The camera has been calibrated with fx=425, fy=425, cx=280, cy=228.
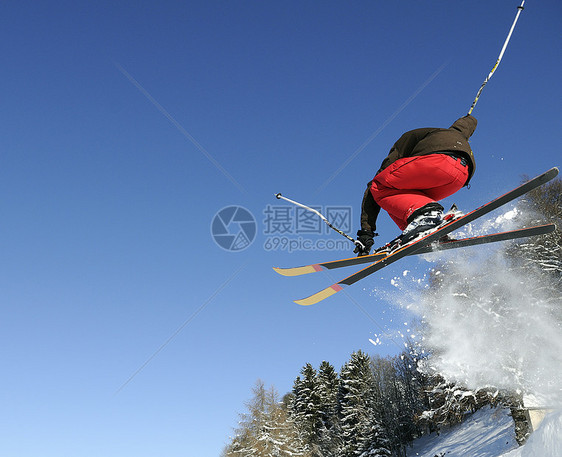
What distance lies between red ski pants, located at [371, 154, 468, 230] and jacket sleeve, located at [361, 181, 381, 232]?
0.12 meters

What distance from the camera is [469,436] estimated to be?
2977 cm

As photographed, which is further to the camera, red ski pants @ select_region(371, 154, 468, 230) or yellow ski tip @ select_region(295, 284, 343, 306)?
yellow ski tip @ select_region(295, 284, 343, 306)

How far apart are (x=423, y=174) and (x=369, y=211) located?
26.6 inches

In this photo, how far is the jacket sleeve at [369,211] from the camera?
3.90 metres

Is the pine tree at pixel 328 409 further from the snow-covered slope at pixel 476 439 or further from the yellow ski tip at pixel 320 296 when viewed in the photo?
the yellow ski tip at pixel 320 296

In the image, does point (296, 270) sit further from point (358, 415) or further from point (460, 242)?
point (358, 415)

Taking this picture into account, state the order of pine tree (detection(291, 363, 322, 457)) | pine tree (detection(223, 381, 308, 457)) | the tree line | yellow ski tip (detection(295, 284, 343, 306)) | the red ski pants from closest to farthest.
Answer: the red ski pants → yellow ski tip (detection(295, 284, 343, 306)) → the tree line → pine tree (detection(223, 381, 308, 457)) → pine tree (detection(291, 363, 322, 457))

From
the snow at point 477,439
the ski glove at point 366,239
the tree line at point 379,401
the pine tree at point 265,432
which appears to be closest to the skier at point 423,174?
the ski glove at point 366,239

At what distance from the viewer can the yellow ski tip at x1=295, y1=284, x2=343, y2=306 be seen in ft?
14.8

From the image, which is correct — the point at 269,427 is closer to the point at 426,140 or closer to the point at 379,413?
the point at 379,413

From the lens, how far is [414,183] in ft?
11.6

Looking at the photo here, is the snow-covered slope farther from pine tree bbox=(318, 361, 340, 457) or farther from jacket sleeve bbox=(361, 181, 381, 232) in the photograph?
jacket sleeve bbox=(361, 181, 381, 232)

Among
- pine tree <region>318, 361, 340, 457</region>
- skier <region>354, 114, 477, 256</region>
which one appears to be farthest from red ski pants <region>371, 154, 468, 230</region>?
pine tree <region>318, 361, 340, 457</region>

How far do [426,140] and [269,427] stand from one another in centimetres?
3328
